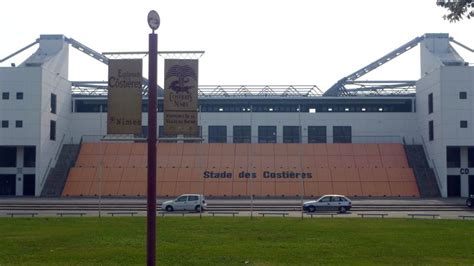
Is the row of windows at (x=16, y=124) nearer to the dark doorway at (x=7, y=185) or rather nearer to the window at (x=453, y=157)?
the dark doorway at (x=7, y=185)

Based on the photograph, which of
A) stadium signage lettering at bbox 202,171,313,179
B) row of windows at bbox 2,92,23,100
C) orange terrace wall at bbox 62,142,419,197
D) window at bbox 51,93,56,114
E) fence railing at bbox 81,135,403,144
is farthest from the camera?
fence railing at bbox 81,135,403,144

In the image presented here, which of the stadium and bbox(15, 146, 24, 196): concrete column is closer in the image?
the stadium

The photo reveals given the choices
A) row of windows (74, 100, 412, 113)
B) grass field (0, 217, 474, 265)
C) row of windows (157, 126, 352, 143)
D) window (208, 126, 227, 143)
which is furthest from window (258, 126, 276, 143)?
grass field (0, 217, 474, 265)

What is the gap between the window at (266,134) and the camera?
74.8 metres

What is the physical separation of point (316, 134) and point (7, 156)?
3415 centimetres

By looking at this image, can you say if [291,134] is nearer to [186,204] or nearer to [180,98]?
[186,204]

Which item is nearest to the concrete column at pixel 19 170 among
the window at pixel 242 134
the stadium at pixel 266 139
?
the stadium at pixel 266 139

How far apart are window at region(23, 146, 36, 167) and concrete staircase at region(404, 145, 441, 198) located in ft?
128

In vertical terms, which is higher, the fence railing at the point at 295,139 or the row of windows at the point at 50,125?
the row of windows at the point at 50,125

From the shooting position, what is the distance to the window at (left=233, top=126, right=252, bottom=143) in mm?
74688

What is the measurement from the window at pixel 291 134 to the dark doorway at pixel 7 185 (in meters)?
30.2

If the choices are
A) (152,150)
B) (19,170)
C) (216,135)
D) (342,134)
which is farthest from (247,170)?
(152,150)

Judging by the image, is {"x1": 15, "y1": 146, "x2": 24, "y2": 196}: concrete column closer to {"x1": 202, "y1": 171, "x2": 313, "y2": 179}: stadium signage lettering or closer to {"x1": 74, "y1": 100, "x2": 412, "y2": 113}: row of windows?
{"x1": 74, "y1": 100, "x2": 412, "y2": 113}: row of windows

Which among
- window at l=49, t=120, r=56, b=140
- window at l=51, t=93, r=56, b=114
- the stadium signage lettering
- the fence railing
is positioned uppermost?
window at l=51, t=93, r=56, b=114
